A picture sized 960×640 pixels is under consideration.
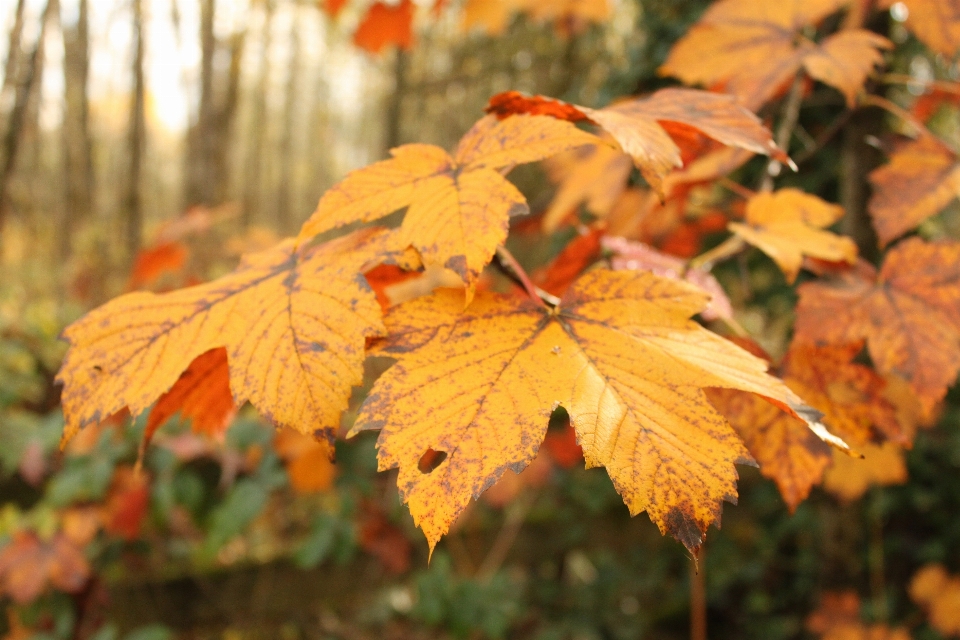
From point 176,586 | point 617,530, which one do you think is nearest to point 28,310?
point 176,586

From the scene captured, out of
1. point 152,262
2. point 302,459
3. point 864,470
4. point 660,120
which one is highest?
point 660,120

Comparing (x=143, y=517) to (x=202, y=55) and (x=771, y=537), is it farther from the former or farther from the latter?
(x=202, y=55)

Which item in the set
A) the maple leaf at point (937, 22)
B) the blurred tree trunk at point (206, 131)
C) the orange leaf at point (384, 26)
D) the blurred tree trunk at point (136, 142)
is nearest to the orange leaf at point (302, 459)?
the orange leaf at point (384, 26)

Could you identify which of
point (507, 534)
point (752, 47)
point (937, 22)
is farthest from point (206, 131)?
point (937, 22)

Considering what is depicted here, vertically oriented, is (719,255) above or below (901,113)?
below

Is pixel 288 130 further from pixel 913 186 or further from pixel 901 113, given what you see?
pixel 913 186
